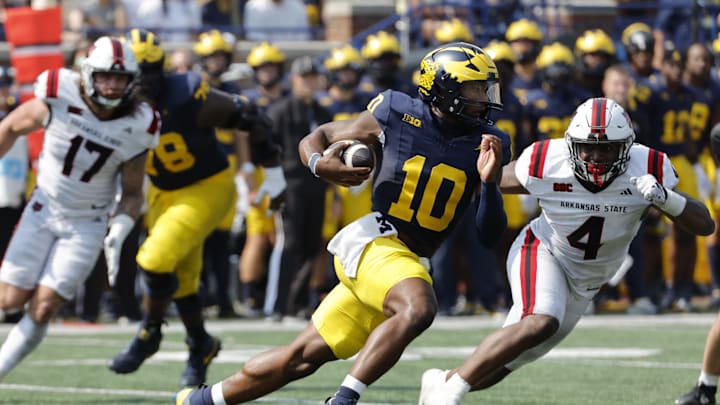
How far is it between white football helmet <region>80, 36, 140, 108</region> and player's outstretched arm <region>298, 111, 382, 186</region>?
5.03 ft

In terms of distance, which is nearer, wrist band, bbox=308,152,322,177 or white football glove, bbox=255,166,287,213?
wrist band, bbox=308,152,322,177

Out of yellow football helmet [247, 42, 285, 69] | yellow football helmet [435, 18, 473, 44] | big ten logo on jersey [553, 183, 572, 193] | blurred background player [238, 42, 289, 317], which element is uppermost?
big ten logo on jersey [553, 183, 572, 193]

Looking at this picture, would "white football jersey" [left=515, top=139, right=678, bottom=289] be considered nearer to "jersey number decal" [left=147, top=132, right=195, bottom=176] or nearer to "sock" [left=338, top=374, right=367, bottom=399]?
"sock" [left=338, top=374, right=367, bottom=399]

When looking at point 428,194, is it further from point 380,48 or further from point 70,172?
point 380,48

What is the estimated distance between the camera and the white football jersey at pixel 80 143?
741cm

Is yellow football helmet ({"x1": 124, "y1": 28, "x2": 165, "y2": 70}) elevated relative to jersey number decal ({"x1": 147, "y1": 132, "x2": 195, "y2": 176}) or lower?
elevated

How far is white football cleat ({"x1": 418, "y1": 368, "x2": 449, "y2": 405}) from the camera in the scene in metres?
5.93

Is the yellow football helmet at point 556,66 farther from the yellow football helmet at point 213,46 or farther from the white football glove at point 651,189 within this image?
the white football glove at point 651,189

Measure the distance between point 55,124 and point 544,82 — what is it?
6206mm

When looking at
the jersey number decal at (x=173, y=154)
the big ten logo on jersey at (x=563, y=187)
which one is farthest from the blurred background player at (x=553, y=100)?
the big ten logo on jersey at (x=563, y=187)

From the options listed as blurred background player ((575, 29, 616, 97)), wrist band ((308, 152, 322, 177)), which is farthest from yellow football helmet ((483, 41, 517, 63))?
wrist band ((308, 152, 322, 177))

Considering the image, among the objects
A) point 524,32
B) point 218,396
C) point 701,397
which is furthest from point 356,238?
point 524,32

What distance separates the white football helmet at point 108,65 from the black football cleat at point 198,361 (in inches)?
59.6

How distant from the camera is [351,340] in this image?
19.0ft
